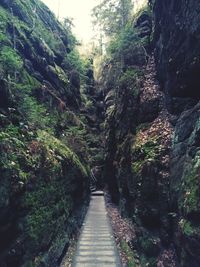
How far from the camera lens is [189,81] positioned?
1111 centimetres

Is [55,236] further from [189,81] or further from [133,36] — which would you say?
[133,36]

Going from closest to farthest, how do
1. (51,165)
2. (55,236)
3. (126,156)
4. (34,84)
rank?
(55,236) < (51,165) < (126,156) < (34,84)

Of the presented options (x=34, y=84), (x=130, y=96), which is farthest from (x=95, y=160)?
(x=130, y=96)

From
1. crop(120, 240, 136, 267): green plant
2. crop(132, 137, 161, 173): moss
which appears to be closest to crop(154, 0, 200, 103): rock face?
crop(132, 137, 161, 173): moss

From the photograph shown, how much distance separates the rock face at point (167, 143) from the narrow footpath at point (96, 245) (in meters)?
1.14

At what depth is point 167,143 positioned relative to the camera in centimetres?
1106

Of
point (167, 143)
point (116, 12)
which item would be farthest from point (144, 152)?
point (116, 12)

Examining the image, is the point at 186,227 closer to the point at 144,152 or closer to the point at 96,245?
the point at 144,152

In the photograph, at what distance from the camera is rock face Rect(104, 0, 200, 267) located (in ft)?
26.5

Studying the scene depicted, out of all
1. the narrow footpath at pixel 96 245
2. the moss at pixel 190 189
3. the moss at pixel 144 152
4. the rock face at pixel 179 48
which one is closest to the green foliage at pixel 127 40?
the rock face at pixel 179 48

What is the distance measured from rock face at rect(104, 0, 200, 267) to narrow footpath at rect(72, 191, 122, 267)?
3.73ft

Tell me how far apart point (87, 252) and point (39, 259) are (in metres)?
3.63

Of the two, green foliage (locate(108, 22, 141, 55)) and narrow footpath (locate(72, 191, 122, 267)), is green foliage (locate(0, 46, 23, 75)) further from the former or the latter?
green foliage (locate(108, 22, 141, 55))

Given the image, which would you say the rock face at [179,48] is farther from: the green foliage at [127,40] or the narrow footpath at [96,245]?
the narrow footpath at [96,245]
